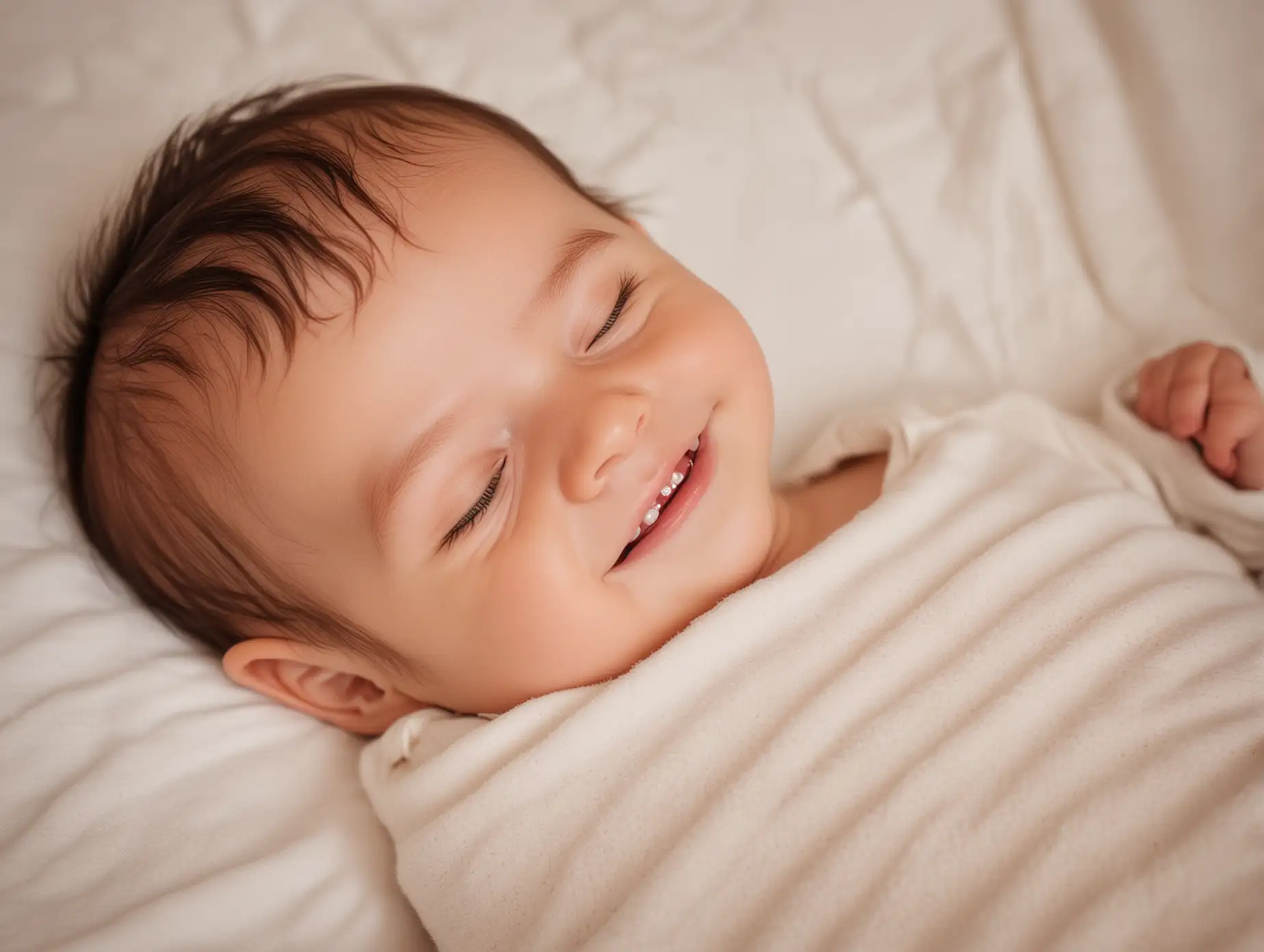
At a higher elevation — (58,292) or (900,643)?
(58,292)

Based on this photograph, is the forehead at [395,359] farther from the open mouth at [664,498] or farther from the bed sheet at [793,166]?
the bed sheet at [793,166]

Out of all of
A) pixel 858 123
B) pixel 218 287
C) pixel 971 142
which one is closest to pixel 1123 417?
pixel 971 142

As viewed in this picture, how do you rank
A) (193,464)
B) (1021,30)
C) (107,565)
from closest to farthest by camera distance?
(193,464) < (107,565) < (1021,30)

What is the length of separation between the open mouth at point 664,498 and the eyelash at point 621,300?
0.47 feet

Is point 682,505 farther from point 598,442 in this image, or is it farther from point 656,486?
point 598,442

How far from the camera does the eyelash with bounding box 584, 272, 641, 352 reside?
3.02 ft

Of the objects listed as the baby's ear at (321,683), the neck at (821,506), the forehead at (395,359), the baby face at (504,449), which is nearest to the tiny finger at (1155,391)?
the neck at (821,506)

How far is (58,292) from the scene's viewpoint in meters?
1.14

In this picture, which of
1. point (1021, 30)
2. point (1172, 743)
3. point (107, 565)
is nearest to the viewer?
point (1172, 743)

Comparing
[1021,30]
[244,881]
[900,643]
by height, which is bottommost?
[244,881]

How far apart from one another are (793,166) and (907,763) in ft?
2.93

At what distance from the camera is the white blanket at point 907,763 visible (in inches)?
28.9

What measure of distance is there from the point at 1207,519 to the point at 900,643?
48 centimetres

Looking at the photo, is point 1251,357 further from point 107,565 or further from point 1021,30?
point 107,565
